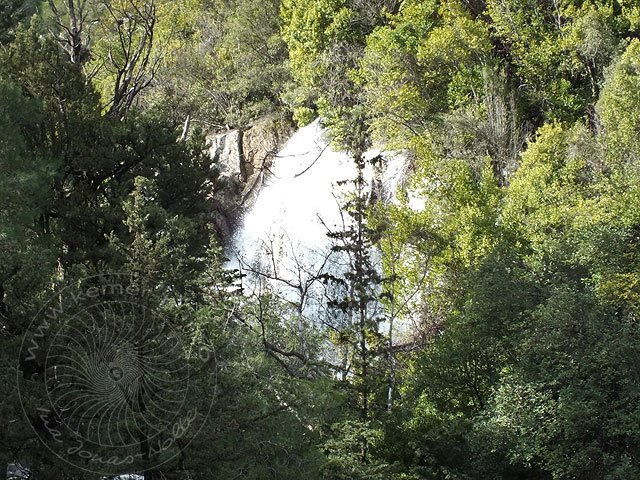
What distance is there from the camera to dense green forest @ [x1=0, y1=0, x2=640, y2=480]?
12.1 meters

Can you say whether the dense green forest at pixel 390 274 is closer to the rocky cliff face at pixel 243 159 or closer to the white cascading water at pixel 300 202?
the white cascading water at pixel 300 202

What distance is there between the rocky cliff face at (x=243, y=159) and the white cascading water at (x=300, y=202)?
563 millimetres

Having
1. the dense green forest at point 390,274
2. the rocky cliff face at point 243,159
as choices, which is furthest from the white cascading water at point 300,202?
the dense green forest at point 390,274

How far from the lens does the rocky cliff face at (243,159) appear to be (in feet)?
121

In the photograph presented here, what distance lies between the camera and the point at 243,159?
1523 inches

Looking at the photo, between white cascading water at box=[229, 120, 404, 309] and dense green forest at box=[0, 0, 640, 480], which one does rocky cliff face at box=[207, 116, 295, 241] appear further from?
dense green forest at box=[0, 0, 640, 480]

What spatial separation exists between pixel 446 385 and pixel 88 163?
11297mm

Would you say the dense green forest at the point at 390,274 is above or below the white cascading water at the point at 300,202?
below

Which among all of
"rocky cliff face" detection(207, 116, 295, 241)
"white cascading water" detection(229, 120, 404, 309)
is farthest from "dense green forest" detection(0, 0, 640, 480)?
"rocky cliff face" detection(207, 116, 295, 241)

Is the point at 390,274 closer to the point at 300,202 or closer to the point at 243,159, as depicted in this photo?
the point at 300,202

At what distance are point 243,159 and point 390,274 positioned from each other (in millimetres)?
17496

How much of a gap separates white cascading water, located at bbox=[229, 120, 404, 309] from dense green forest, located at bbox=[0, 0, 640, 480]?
1.30 meters

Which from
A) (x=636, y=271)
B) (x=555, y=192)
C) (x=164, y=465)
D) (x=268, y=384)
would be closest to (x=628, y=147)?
(x=555, y=192)

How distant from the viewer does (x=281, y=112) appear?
3969 centimetres
